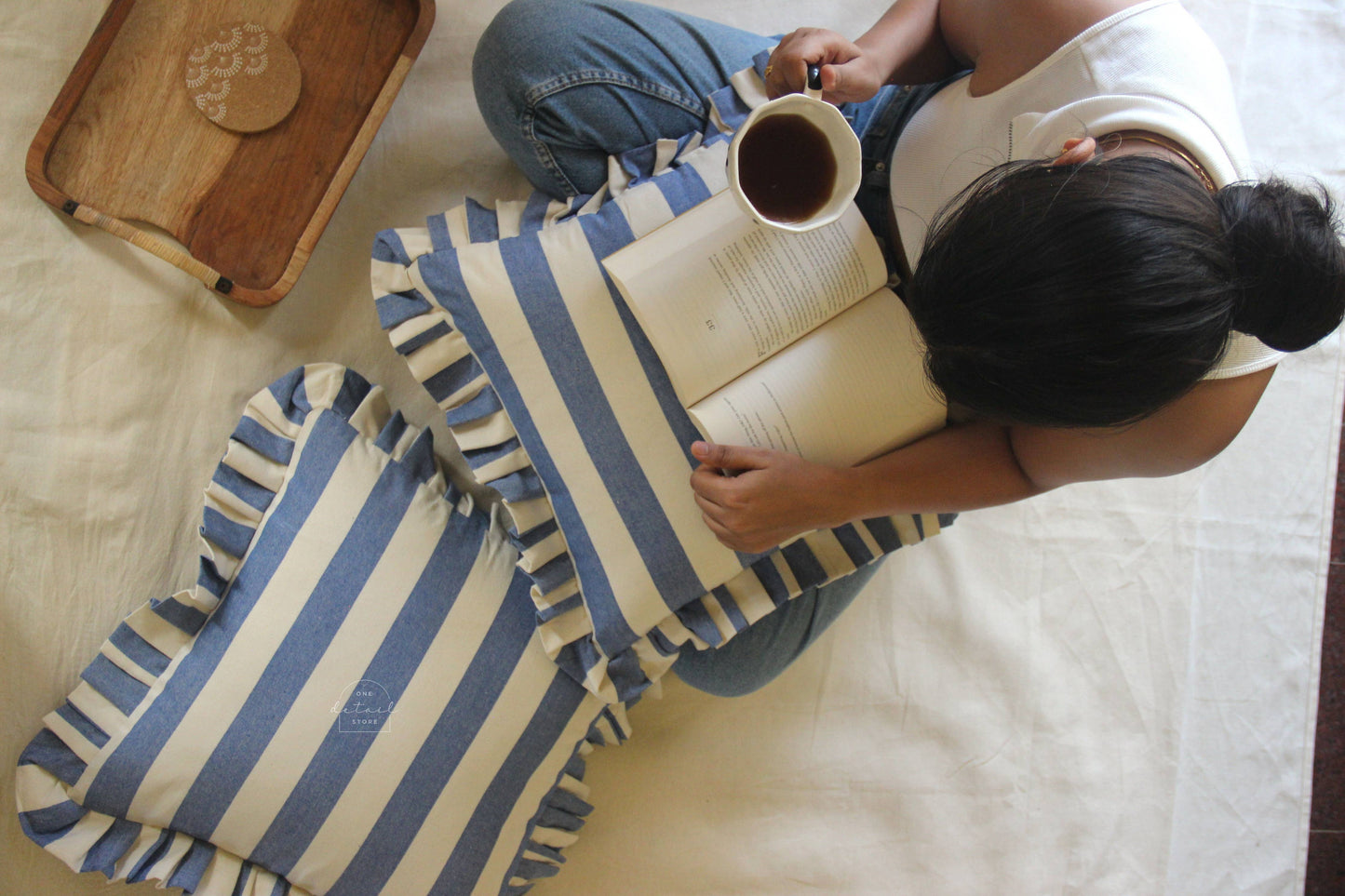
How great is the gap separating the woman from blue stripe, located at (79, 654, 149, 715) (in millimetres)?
527

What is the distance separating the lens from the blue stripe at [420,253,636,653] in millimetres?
705

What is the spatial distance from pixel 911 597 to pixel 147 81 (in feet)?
3.48

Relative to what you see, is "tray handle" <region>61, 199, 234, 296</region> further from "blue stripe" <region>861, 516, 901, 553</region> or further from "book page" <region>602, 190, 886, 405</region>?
"blue stripe" <region>861, 516, 901, 553</region>

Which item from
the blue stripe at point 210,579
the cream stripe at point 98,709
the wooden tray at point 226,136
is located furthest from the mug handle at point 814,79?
the cream stripe at point 98,709

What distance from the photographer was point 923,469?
696 mm

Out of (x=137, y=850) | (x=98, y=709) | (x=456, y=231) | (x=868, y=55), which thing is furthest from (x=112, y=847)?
(x=868, y=55)

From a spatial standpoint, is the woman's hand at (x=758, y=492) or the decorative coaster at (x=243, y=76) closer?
the woman's hand at (x=758, y=492)

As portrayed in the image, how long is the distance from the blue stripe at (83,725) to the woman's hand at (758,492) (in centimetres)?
57

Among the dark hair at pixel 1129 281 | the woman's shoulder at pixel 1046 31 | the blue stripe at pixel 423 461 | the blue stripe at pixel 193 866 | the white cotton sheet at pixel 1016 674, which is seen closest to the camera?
the dark hair at pixel 1129 281

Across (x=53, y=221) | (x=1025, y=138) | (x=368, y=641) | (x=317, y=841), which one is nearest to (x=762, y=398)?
(x=1025, y=138)

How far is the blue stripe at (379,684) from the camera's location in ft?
2.22

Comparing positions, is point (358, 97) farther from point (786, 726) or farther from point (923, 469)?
point (786, 726)

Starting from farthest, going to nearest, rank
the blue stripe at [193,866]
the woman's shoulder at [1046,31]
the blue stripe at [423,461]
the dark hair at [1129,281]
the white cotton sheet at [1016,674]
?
the white cotton sheet at [1016,674] → the blue stripe at [423,461] → the blue stripe at [193,866] → the woman's shoulder at [1046,31] → the dark hair at [1129,281]

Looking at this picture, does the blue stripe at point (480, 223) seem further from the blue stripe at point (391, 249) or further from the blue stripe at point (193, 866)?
the blue stripe at point (193, 866)
